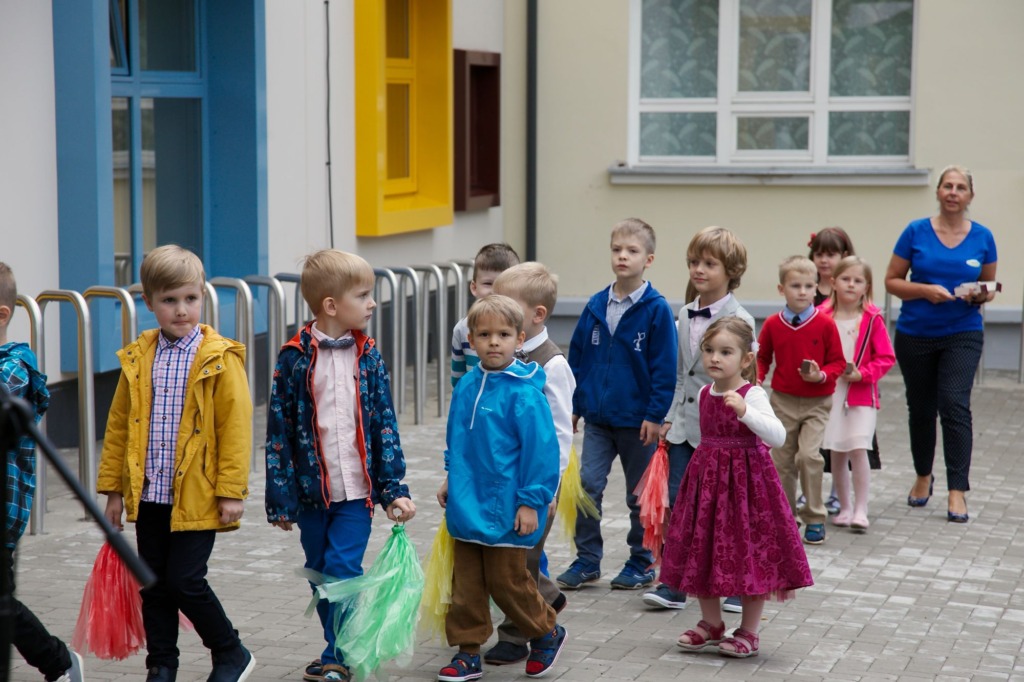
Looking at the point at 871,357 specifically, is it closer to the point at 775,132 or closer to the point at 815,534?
the point at 815,534

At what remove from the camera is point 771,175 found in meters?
13.9

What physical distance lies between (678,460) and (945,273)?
8.38 feet

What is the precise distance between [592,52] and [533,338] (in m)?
9.57

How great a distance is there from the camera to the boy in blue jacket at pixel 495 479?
464 cm

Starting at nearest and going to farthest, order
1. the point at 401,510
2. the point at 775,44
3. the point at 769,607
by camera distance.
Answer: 1. the point at 401,510
2. the point at 769,607
3. the point at 775,44

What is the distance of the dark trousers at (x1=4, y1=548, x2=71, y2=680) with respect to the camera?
4352mm

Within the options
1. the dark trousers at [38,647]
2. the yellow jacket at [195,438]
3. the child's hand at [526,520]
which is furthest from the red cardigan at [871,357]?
the dark trousers at [38,647]

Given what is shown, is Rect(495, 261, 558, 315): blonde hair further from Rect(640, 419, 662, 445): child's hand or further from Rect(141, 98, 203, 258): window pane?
Rect(141, 98, 203, 258): window pane

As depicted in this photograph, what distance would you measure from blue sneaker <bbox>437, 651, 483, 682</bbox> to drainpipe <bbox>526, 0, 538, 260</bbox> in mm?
9945

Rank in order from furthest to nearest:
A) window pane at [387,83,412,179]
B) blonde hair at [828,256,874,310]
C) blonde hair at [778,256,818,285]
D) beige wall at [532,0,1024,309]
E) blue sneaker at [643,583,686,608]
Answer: beige wall at [532,0,1024,309] < window pane at [387,83,412,179] < blonde hair at [828,256,874,310] < blonde hair at [778,256,818,285] < blue sneaker at [643,583,686,608]

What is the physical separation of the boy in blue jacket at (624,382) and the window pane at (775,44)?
28.5 feet

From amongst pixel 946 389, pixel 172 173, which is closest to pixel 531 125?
pixel 172 173

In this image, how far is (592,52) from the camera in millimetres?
14258

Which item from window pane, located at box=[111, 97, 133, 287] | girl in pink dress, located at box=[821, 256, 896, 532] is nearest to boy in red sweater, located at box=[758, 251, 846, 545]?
girl in pink dress, located at box=[821, 256, 896, 532]
